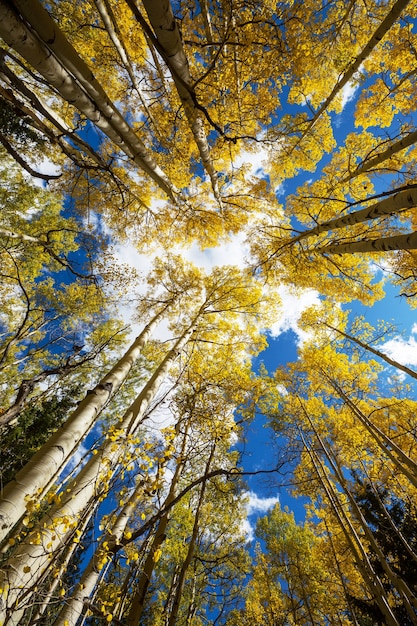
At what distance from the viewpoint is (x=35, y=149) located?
24.8ft

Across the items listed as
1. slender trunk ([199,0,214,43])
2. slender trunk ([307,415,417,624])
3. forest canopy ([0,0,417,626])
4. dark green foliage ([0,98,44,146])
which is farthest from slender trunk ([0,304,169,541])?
dark green foliage ([0,98,44,146])

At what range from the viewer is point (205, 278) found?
8594 mm

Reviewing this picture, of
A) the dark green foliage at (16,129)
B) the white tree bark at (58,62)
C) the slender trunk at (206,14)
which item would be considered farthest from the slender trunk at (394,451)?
the dark green foliage at (16,129)

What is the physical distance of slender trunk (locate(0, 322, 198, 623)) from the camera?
179 cm

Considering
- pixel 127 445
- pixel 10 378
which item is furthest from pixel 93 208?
pixel 10 378

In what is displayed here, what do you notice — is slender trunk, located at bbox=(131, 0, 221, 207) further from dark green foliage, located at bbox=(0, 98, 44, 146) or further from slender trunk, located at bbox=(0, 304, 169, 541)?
dark green foliage, located at bbox=(0, 98, 44, 146)

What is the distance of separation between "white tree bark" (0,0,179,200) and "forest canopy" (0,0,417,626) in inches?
0.6

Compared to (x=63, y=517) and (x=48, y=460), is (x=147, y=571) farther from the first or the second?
(x=48, y=460)

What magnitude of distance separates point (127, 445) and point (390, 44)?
31.7 ft

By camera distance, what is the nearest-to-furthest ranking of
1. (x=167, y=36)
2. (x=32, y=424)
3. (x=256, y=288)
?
(x=167, y=36), (x=256, y=288), (x=32, y=424)

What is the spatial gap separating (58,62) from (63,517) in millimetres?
3921

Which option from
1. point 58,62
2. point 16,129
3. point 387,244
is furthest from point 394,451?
point 16,129

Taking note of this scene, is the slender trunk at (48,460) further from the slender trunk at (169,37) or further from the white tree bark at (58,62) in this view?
the slender trunk at (169,37)

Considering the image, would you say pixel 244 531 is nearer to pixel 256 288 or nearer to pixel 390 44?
pixel 256 288
